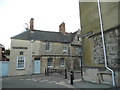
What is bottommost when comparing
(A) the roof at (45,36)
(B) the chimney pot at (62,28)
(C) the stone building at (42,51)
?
(C) the stone building at (42,51)

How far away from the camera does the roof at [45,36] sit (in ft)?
71.7

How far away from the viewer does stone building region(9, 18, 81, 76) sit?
20.5m

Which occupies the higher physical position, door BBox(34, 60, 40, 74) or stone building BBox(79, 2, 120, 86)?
stone building BBox(79, 2, 120, 86)

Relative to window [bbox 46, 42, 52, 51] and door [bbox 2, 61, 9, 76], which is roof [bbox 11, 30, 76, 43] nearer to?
window [bbox 46, 42, 52, 51]

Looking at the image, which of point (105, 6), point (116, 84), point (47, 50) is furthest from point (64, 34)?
point (116, 84)

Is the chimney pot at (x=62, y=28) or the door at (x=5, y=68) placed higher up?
the chimney pot at (x=62, y=28)

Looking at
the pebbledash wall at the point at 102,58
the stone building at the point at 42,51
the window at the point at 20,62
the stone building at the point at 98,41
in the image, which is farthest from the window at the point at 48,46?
the pebbledash wall at the point at 102,58

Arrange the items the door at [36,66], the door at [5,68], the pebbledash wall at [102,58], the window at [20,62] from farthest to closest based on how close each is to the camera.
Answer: the door at [36,66], the window at [20,62], the door at [5,68], the pebbledash wall at [102,58]

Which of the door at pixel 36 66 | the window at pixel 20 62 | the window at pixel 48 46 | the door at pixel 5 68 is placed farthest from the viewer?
the window at pixel 48 46

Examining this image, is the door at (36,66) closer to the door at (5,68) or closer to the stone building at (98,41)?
the door at (5,68)

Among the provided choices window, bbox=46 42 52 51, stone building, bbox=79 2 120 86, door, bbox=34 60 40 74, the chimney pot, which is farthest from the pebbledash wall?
the chimney pot

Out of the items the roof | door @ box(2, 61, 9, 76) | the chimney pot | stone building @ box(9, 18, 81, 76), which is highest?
the chimney pot

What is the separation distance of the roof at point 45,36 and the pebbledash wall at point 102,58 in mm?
12526

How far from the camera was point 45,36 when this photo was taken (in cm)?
2369
